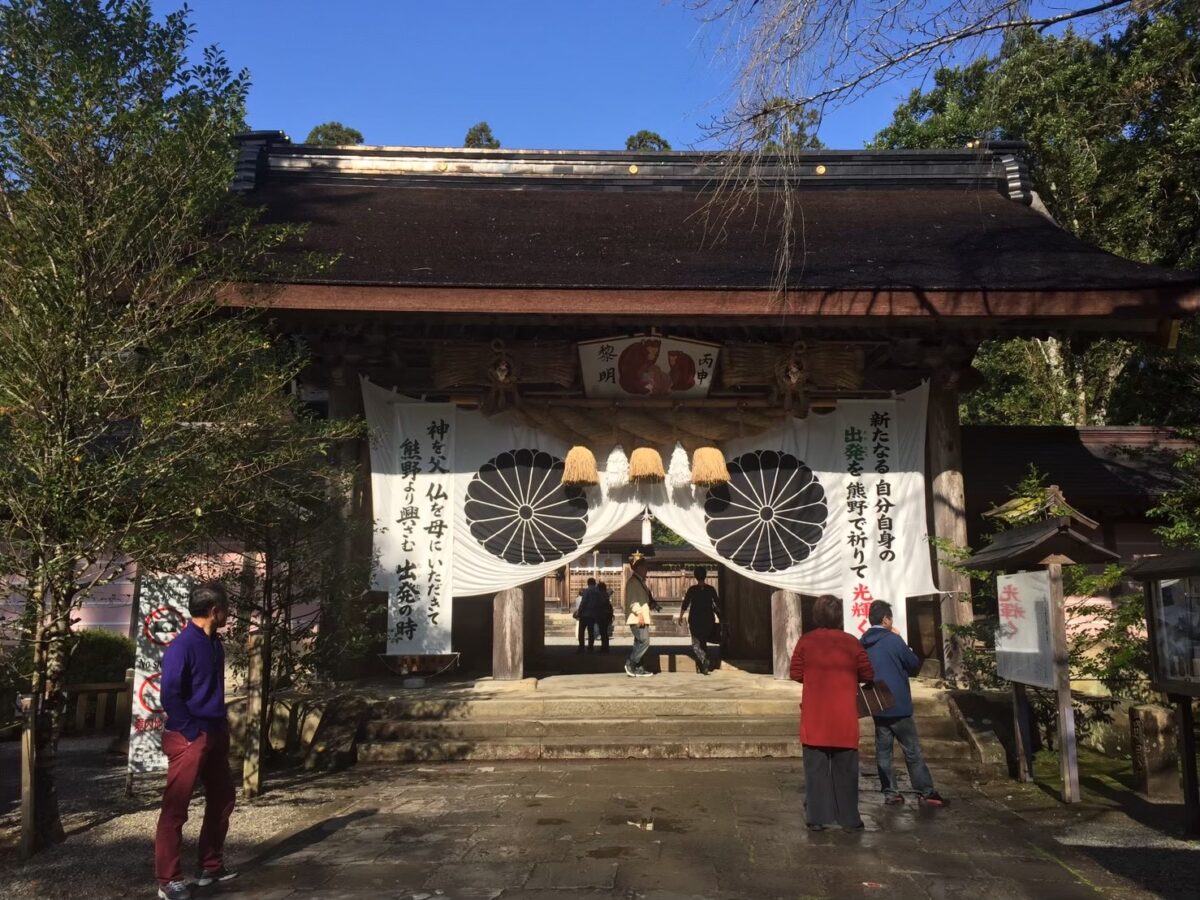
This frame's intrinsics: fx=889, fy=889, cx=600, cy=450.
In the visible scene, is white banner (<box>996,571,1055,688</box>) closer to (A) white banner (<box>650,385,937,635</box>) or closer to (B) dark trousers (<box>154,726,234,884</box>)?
(A) white banner (<box>650,385,937,635</box>)

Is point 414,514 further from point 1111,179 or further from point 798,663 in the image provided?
point 1111,179

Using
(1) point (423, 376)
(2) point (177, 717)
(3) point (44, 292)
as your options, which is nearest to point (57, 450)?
(3) point (44, 292)

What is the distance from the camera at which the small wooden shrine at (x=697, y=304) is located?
8.33m

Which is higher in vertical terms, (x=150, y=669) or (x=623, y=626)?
(x=150, y=669)

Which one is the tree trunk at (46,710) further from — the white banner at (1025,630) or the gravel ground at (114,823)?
the white banner at (1025,630)

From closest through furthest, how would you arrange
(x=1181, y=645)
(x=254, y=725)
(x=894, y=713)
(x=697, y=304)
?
(x=1181, y=645) → (x=894, y=713) → (x=254, y=725) → (x=697, y=304)

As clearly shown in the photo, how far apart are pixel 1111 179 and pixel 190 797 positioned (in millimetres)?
17115

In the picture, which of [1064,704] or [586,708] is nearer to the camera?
[1064,704]

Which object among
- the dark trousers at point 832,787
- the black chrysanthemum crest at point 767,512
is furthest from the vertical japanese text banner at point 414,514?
the dark trousers at point 832,787

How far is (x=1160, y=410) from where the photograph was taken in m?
15.2

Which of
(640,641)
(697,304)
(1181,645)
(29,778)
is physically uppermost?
(697,304)

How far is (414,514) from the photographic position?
9555 millimetres

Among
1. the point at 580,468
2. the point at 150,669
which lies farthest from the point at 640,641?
the point at 150,669

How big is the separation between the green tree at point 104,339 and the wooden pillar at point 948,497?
673 cm
